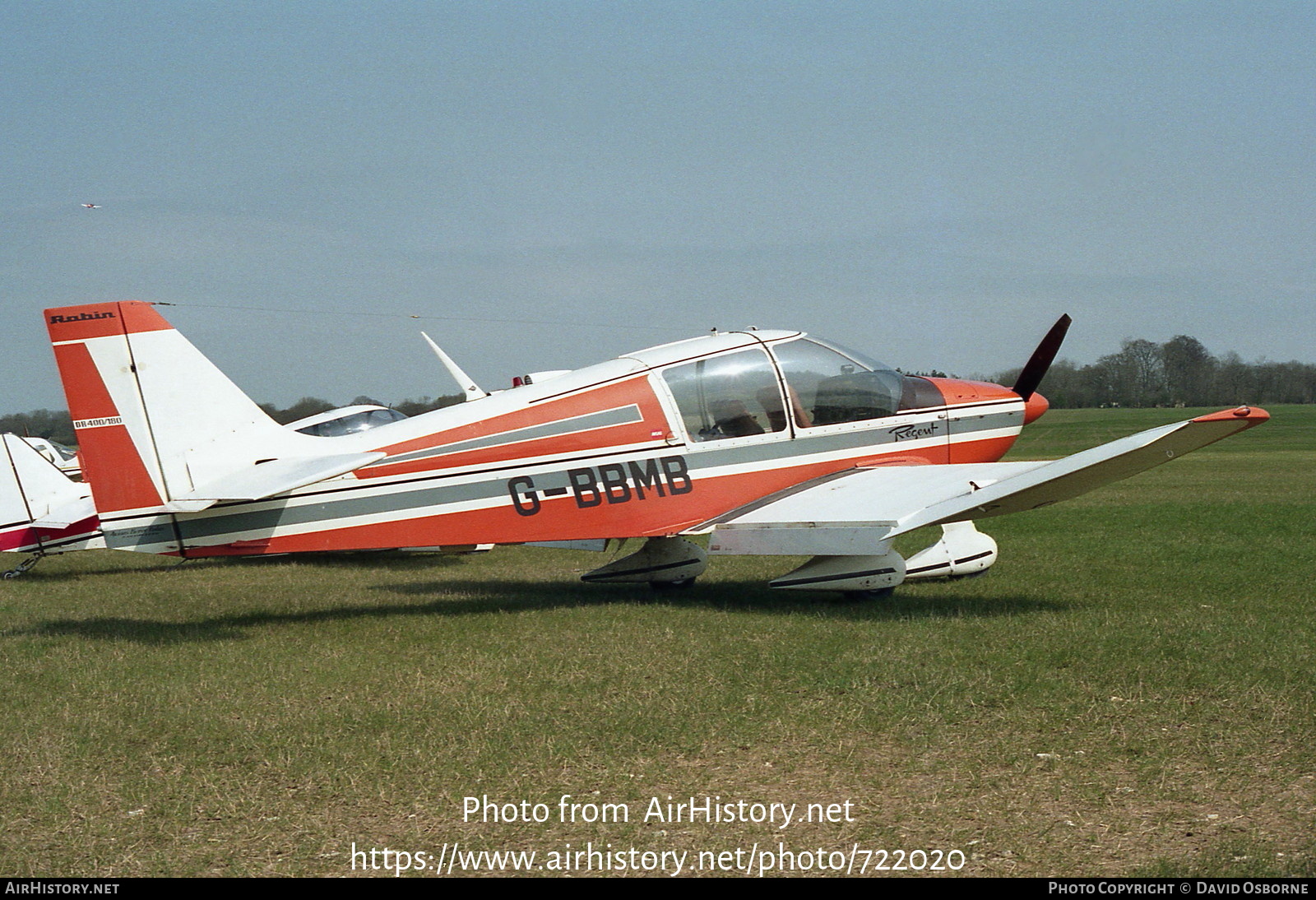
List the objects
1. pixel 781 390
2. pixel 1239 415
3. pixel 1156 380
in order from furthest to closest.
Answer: pixel 1156 380 → pixel 781 390 → pixel 1239 415

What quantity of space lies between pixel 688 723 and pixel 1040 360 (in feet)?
23.5

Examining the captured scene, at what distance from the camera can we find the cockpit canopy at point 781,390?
922 cm

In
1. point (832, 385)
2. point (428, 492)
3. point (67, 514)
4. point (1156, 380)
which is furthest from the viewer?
point (1156, 380)

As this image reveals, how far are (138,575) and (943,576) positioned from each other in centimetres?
1019

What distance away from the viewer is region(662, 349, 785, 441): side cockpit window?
9.19 m

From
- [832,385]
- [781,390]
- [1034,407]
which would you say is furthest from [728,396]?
[1034,407]

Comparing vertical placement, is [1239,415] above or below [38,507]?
below

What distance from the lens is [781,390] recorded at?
9438 mm

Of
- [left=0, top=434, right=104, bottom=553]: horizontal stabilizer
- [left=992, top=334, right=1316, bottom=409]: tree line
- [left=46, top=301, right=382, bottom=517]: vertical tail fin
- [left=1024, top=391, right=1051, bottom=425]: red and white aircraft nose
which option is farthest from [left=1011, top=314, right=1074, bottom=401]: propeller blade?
[left=992, top=334, right=1316, bottom=409]: tree line

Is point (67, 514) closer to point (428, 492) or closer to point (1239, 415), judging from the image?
point (428, 492)

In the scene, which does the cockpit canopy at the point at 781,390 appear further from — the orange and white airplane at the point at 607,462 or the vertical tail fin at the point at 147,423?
the vertical tail fin at the point at 147,423

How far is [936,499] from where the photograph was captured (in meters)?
8.20

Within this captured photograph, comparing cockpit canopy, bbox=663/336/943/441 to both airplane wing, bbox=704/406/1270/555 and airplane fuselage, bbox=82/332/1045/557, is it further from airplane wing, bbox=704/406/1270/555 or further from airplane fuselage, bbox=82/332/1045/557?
airplane wing, bbox=704/406/1270/555

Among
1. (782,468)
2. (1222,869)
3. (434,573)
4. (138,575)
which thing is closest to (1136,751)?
(1222,869)
